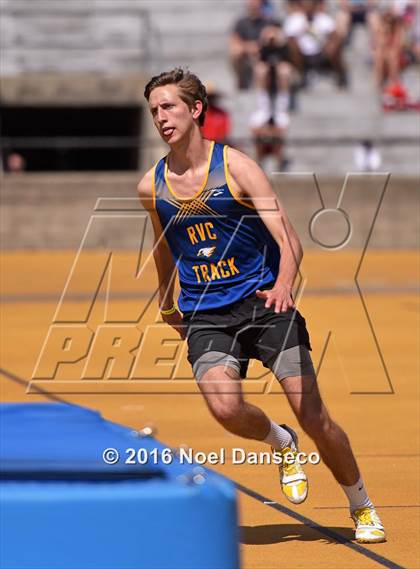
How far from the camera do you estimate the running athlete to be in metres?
6.38

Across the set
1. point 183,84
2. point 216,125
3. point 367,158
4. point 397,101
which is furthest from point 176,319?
point 397,101

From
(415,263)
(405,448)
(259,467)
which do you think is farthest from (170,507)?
(415,263)

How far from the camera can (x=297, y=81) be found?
26.8 meters

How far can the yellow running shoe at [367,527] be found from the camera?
6.64m

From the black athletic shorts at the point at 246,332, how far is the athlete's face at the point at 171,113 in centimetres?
87

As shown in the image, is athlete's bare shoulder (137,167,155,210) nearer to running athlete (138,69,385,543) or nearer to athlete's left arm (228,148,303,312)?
running athlete (138,69,385,543)

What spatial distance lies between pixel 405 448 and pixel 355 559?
2.74 meters

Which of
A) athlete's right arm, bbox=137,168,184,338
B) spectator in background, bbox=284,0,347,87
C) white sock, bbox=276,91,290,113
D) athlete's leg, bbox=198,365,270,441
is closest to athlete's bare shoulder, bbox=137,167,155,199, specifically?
athlete's right arm, bbox=137,168,184,338

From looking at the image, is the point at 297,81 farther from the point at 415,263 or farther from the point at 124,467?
the point at 124,467

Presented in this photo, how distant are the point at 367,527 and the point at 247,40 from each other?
20266 millimetres

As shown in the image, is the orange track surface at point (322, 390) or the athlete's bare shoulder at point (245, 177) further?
the orange track surface at point (322, 390)

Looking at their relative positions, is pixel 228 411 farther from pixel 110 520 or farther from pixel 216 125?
pixel 216 125

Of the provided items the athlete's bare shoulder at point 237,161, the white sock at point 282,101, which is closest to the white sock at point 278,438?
the athlete's bare shoulder at point 237,161

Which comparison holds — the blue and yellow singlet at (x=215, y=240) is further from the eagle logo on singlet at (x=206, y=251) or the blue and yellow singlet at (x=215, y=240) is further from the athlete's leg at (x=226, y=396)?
the athlete's leg at (x=226, y=396)
